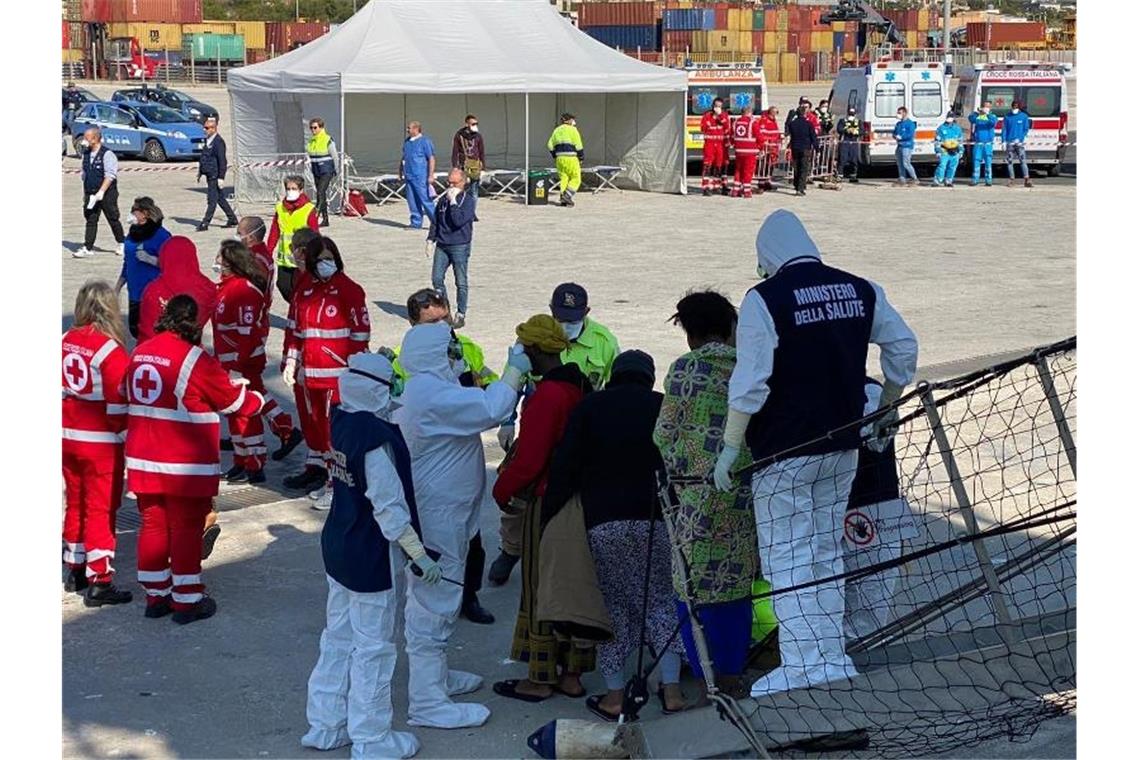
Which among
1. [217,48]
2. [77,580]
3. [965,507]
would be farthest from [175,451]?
[217,48]

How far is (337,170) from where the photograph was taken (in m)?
23.5

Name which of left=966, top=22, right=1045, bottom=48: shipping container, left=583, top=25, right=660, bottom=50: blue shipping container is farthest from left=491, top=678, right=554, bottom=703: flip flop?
left=583, top=25, right=660, bottom=50: blue shipping container

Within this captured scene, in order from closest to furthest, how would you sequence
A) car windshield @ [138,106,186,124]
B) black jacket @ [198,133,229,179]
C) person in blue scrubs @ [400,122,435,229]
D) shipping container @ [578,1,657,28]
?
black jacket @ [198,133,229,179] → person in blue scrubs @ [400,122,435,229] → car windshield @ [138,106,186,124] → shipping container @ [578,1,657,28]

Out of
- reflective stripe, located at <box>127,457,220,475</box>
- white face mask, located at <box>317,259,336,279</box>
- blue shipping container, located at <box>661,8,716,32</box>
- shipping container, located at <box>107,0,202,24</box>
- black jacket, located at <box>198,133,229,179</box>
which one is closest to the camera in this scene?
reflective stripe, located at <box>127,457,220,475</box>

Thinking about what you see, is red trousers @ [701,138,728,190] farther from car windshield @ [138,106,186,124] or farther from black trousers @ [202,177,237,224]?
car windshield @ [138,106,186,124]

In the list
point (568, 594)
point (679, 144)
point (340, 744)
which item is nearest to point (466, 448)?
point (568, 594)

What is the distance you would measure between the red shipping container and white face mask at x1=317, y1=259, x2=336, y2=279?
6500cm

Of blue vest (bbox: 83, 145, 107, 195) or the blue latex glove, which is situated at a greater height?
blue vest (bbox: 83, 145, 107, 195)

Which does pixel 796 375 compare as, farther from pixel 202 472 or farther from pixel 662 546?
pixel 202 472

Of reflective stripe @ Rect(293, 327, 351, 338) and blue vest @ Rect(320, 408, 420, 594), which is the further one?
reflective stripe @ Rect(293, 327, 351, 338)

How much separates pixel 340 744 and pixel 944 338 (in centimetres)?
927

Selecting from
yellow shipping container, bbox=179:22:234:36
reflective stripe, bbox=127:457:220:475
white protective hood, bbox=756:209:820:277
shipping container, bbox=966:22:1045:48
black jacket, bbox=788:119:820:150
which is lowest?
reflective stripe, bbox=127:457:220:475

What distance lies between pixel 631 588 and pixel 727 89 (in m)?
25.2

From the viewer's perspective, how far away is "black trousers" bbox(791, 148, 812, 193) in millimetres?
26641
